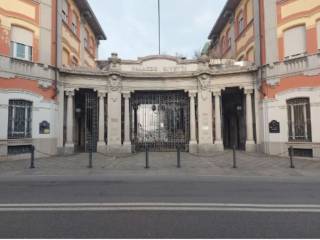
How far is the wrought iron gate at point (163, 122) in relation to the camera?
2164 centimetres

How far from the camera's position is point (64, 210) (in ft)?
19.1

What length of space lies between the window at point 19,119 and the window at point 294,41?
609 inches

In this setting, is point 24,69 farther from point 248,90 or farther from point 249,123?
point 249,123

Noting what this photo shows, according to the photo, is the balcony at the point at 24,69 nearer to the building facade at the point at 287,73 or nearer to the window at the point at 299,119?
the building facade at the point at 287,73

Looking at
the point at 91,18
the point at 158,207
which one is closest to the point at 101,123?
the point at 91,18

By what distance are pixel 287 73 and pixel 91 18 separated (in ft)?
62.5

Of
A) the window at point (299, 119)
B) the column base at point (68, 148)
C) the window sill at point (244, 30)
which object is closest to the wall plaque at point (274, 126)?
the window at point (299, 119)

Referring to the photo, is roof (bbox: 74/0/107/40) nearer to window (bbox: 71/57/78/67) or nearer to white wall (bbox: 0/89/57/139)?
window (bbox: 71/57/78/67)

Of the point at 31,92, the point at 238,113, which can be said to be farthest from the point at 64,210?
the point at 238,113

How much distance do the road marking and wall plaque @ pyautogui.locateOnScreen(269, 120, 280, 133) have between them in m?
12.2

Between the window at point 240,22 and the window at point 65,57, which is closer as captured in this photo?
the window at point 65,57

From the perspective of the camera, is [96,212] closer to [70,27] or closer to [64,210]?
[64,210]

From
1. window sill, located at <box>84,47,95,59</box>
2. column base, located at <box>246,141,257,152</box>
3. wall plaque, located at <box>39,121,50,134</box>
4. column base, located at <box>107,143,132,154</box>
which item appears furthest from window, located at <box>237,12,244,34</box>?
wall plaque, located at <box>39,121,50,134</box>

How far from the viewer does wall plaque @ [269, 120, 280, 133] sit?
17.8 m
